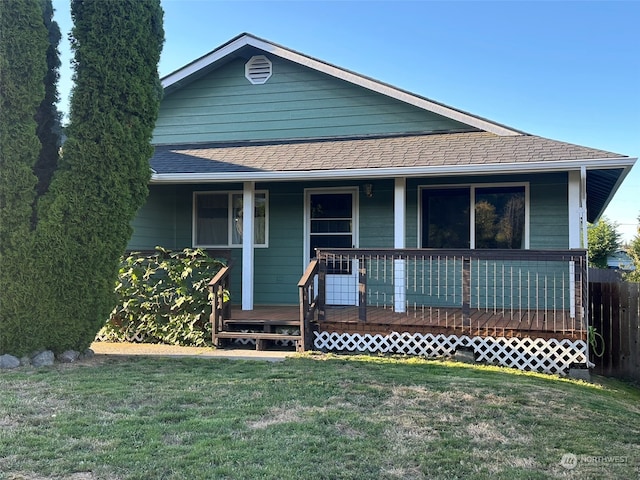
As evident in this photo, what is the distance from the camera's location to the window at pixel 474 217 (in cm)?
877

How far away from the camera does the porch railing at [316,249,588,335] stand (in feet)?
21.9

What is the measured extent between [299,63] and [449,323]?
5986 mm

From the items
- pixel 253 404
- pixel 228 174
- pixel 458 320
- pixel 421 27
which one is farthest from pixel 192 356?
pixel 421 27

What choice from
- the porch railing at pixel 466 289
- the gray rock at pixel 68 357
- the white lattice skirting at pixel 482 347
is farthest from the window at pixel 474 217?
the gray rock at pixel 68 357

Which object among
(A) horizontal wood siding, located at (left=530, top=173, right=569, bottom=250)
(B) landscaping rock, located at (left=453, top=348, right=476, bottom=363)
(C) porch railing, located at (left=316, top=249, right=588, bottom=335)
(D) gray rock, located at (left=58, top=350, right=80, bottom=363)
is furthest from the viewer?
(A) horizontal wood siding, located at (left=530, top=173, right=569, bottom=250)

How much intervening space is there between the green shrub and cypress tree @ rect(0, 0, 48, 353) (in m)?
1.86

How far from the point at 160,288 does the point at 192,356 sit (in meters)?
1.69

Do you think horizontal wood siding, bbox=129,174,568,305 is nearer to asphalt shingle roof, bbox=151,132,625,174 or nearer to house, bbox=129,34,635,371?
house, bbox=129,34,635,371

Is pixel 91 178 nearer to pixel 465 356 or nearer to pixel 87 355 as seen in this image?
pixel 87 355

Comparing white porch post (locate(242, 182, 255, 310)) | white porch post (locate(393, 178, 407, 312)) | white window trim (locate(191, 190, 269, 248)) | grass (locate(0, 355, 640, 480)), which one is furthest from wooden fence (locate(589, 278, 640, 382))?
white window trim (locate(191, 190, 269, 248))

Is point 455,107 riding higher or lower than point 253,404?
higher

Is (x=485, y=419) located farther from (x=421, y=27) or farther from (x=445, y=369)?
(x=421, y=27)

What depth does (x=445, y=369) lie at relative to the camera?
6.13 meters

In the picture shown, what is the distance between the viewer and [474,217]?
895 centimetres
